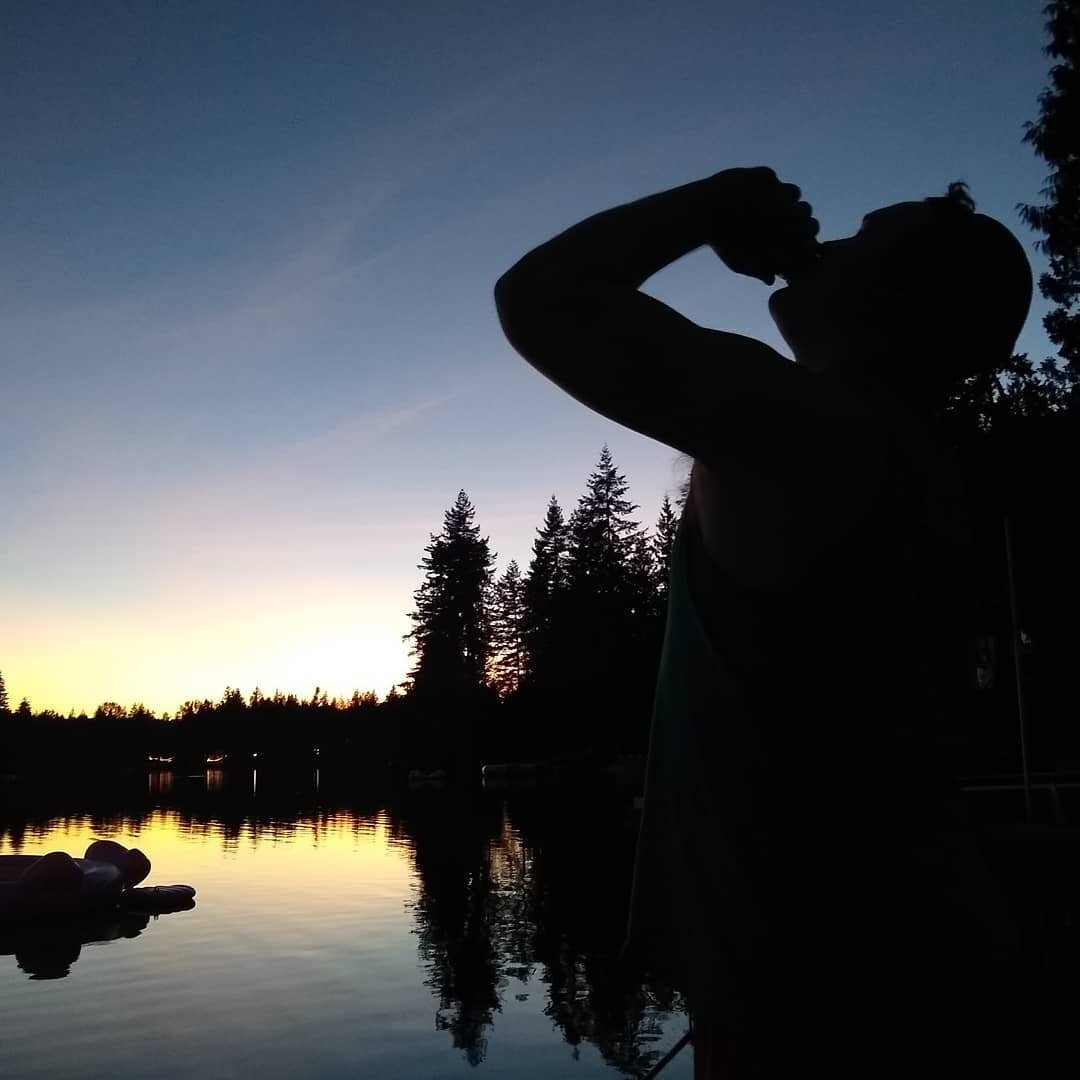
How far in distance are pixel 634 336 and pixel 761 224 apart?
247 millimetres

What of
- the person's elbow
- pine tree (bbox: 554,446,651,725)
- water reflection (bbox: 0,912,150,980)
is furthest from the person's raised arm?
pine tree (bbox: 554,446,651,725)

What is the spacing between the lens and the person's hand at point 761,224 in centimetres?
91

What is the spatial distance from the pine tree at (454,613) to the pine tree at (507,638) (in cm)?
95

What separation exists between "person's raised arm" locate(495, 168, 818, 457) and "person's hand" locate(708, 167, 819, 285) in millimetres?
40

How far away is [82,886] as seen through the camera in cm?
1391

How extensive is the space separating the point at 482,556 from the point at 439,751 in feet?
38.5

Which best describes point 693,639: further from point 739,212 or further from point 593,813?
point 593,813

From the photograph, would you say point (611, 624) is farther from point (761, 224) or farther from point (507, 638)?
point (761, 224)

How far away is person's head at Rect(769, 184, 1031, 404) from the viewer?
95 centimetres

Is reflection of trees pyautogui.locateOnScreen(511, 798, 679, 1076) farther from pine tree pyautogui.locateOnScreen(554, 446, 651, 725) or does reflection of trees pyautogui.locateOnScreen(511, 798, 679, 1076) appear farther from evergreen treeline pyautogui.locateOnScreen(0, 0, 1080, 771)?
pine tree pyautogui.locateOnScreen(554, 446, 651, 725)

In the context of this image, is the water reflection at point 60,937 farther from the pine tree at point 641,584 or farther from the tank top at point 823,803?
the pine tree at point 641,584

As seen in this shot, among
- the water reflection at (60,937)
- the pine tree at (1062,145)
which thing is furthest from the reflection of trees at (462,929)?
the pine tree at (1062,145)

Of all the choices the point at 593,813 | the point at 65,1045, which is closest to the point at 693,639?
the point at 65,1045

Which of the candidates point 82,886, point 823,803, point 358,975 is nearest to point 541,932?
point 358,975
